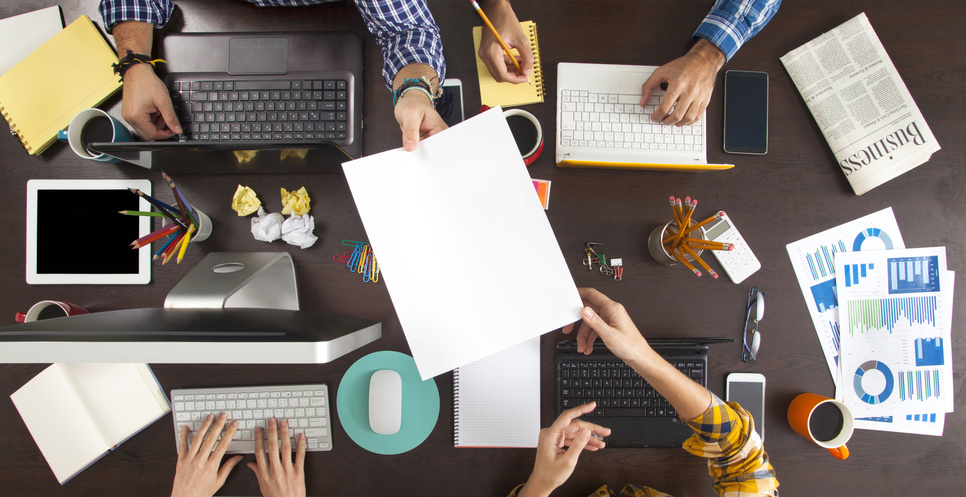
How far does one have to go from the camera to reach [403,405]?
994mm

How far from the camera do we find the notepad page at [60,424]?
3.22ft

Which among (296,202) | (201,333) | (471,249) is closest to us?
(201,333)

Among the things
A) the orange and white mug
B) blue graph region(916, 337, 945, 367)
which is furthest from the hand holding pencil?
blue graph region(916, 337, 945, 367)

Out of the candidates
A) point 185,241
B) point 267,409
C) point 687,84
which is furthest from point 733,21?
point 267,409

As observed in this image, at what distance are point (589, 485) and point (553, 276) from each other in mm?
580

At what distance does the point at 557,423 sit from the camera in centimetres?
86

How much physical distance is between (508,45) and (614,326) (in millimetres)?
645

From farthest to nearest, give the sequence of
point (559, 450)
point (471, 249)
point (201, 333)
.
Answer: point (559, 450)
point (471, 249)
point (201, 333)

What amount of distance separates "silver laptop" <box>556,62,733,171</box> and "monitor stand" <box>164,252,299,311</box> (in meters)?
0.67

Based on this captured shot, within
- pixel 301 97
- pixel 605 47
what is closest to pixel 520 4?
pixel 605 47

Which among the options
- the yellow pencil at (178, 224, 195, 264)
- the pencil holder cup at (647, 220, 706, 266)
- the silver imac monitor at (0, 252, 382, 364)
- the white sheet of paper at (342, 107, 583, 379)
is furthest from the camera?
the pencil holder cup at (647, 220, 706, 266)

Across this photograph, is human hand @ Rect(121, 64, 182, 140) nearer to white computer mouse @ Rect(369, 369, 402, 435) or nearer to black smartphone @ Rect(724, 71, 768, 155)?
white computer mouse @ Rect(369, 369, 402, 435)

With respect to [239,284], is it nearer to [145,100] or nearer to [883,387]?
[145,100]

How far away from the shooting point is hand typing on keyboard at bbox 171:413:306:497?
3.04ft
